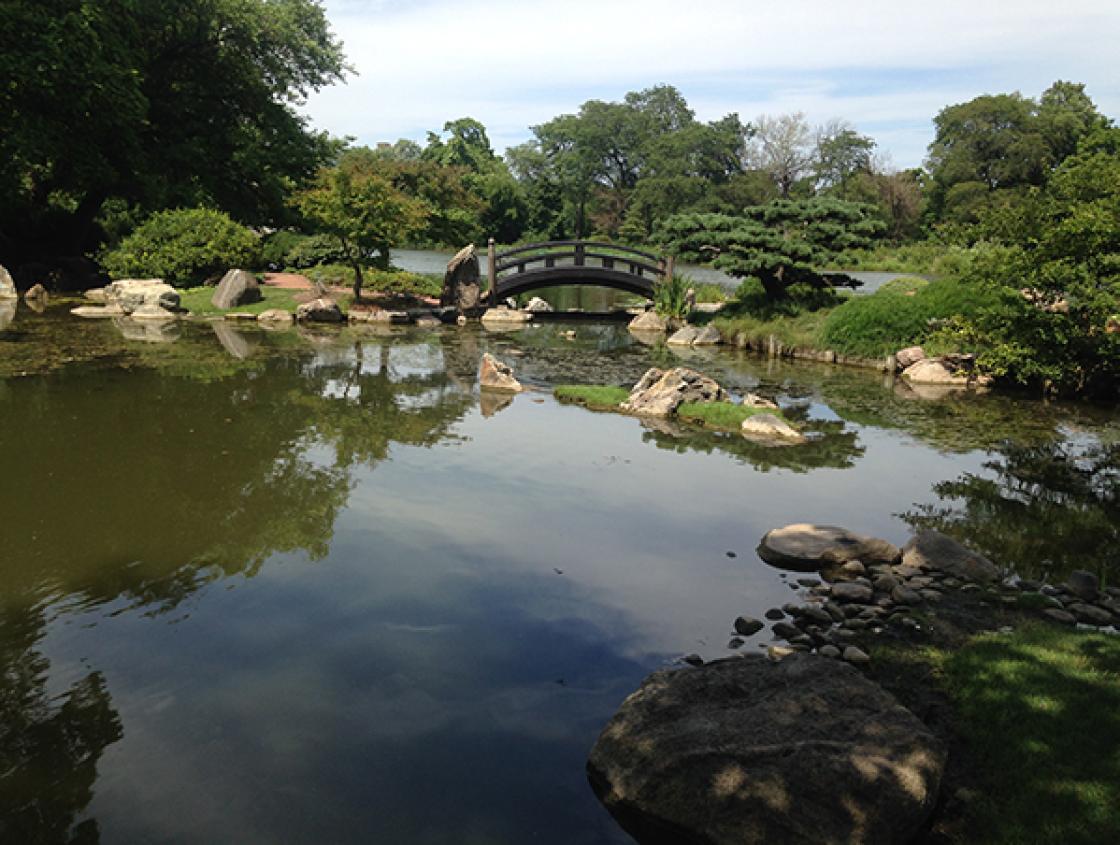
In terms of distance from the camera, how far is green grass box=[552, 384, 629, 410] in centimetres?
1545

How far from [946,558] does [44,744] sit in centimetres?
746

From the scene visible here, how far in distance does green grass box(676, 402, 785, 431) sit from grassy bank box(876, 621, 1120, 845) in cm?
818

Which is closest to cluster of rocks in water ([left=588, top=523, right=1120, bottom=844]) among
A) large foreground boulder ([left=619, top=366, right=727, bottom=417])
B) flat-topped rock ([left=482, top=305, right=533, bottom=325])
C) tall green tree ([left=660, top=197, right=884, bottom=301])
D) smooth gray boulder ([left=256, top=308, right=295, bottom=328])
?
large foreground boulder ([left=619, top=366, right=727, bottom=417])

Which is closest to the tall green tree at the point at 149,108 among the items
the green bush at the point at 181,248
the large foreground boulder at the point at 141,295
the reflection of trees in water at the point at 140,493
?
the green bush at the point at 181,248

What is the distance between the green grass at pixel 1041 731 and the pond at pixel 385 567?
5.84ft

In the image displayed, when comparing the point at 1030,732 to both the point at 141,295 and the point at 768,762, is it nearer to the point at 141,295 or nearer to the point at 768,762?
the point at 768,762

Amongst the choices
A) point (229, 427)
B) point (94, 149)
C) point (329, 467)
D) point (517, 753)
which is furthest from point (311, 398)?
point (94, 149)

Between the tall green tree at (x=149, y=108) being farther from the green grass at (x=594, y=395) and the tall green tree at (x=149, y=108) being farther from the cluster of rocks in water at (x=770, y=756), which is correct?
the cluster of rocks in water at (x=770, y=756)

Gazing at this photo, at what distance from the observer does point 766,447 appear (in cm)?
1296

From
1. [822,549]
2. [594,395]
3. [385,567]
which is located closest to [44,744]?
[385,567]

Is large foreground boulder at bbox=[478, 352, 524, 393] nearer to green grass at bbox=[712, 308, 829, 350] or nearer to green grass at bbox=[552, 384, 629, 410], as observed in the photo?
green grass at bbox=[552, 384, 629, 410]

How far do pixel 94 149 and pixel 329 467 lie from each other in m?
22.4

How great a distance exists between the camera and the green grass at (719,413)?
46.2ft

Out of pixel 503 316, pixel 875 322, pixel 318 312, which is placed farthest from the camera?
pixel 503 316
